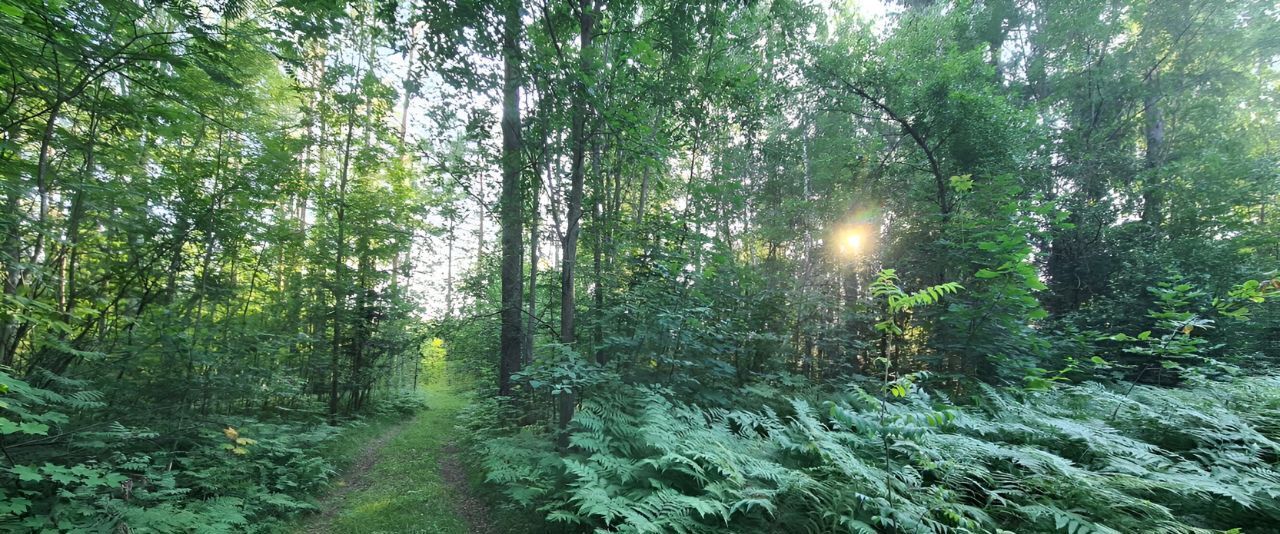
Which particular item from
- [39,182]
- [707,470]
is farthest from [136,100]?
[707,470]

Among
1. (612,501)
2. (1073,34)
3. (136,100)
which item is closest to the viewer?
(612,501)

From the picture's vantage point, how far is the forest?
3363 mm

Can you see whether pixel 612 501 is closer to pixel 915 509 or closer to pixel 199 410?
pixel 915 509

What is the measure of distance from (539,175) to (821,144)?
8.42 m

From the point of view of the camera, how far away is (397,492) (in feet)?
20.5

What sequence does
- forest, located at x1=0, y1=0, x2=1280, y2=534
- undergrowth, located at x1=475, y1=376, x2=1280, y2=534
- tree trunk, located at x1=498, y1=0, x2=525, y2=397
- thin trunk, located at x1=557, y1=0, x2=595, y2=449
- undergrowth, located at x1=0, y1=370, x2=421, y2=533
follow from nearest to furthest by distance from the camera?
undergrowth, located at x1=475, y1=376, x2=1280, y2=534 < forest, located at x1=0, y1=0, x2=1280, y2=534 < undergrowth, located at x1=0, y1=370, x2=421, y2=533 < tree trunk, located at x1=498, y1=0, x2=525, y2=397 < thin trunk, located at x1=557, y1=0, x2=595, y2=449

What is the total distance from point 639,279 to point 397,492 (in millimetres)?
4751

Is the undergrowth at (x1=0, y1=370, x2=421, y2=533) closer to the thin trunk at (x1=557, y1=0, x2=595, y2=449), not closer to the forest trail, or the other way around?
the forest trail

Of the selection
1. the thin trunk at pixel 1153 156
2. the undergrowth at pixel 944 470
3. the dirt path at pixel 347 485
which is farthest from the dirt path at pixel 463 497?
the thin trunk at pixel 1153 156

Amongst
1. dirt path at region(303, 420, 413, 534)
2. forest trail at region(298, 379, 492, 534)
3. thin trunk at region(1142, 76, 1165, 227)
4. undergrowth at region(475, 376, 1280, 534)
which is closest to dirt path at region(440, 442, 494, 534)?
forest trail at region(298, 379, 492, 534)

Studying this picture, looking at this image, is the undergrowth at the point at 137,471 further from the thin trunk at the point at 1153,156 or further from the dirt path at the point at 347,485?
the thin trunk at the point at 1153,156

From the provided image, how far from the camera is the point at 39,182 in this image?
3811 mm

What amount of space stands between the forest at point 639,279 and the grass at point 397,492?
70 millimetres

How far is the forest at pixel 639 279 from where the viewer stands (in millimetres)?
3363
